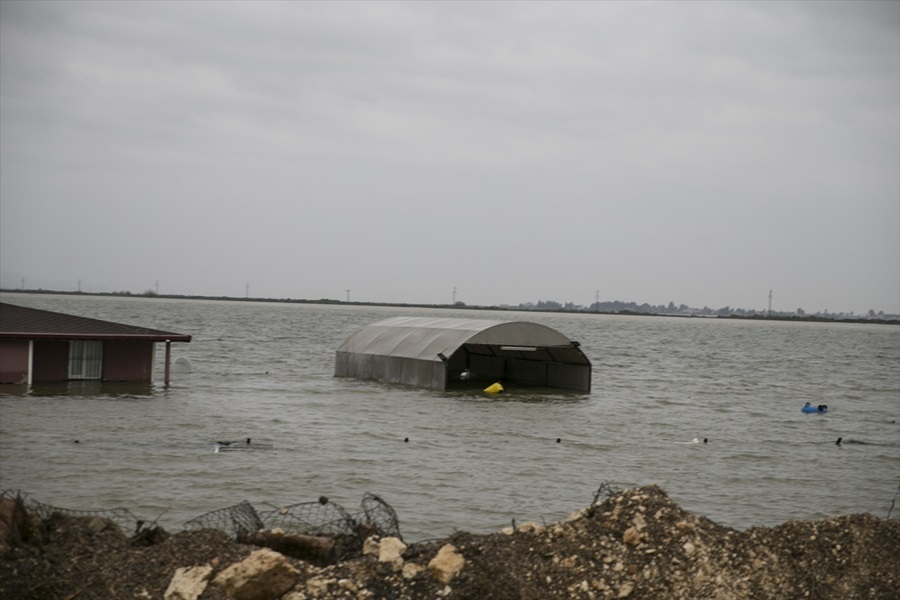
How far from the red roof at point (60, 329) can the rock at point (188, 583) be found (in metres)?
23.2

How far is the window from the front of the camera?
32.9 meters

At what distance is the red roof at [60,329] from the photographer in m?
31.1

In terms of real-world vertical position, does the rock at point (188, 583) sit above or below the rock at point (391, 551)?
below

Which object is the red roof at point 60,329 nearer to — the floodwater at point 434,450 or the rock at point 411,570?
the floodwater at point 434,450

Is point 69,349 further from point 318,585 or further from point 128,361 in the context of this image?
point 318,585

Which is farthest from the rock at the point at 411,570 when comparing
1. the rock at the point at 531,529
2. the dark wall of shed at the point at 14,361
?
Answer: the dark wall of shed at the point at 14,361

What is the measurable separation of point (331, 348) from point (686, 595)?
6363 centimetres

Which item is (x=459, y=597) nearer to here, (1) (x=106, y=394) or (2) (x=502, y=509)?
(2) (x=502, y=509)

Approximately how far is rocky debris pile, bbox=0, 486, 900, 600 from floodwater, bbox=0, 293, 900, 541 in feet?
13.5

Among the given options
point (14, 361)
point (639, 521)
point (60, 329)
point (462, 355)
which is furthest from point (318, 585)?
point (462, 355)

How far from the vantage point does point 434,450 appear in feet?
77.0

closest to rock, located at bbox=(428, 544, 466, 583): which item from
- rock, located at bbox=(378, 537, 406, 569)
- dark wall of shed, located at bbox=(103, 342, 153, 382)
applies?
rock, located at bbox=(378, 537, 406, 569)

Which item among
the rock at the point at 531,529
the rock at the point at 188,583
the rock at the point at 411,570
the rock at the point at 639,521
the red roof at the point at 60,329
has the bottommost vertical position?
the rock at the point at 188,583

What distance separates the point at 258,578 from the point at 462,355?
3516cm
